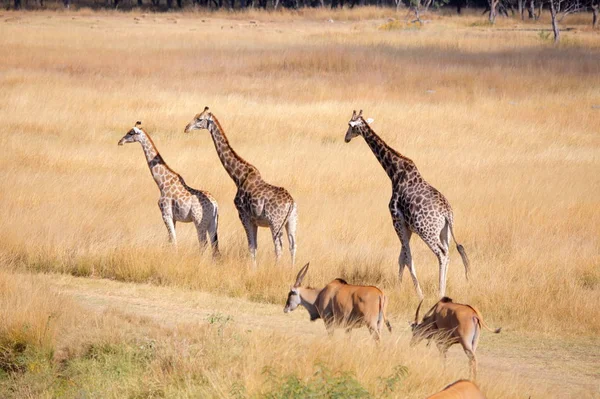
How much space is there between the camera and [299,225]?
43.5 ft

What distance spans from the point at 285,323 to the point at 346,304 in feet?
5.39

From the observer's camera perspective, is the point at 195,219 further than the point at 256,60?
No

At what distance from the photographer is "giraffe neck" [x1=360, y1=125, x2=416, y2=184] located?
10.2 m

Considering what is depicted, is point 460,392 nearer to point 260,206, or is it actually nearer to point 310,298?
point 310,298

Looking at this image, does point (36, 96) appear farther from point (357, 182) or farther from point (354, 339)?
point (354, 339)

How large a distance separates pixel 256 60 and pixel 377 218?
18.5 metres

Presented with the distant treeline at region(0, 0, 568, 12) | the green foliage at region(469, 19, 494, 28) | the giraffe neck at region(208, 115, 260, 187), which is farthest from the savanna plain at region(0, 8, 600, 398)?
the distant treeline at region(0, 0, 568, 12)

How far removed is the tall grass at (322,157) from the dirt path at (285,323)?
0.27 metres

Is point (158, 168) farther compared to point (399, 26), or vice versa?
point (399, 26)

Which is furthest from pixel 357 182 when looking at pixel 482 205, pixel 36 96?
pixel 36 96

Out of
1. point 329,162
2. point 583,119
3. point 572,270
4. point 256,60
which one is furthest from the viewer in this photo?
point 256,60

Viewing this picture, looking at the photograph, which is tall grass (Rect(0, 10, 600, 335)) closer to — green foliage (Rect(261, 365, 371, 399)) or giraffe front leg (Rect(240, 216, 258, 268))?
giraffe front leg (Rect(240, 216, 258, 268))

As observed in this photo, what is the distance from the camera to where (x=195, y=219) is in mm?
11062

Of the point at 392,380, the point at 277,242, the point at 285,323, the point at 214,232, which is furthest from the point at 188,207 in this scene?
the point at 392,380
